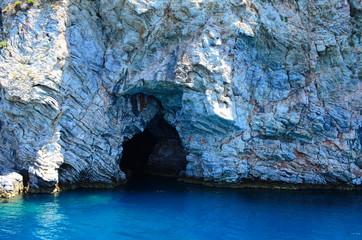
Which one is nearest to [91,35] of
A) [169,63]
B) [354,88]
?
[169,63]

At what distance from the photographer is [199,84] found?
25016mm

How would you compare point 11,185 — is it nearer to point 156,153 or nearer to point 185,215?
point 185,215

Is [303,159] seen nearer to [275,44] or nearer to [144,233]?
[275,44]

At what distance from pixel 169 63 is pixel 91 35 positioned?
6.73 m

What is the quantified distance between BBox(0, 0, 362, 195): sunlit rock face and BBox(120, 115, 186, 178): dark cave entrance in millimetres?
5133

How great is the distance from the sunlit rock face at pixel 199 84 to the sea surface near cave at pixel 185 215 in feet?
7.98

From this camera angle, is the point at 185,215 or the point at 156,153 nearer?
the point at 185,215

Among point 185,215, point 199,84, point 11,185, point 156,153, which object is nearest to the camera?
point 185,215

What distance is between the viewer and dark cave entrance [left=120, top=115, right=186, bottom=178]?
33.0 metres

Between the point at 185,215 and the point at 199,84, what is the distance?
10.0 metres

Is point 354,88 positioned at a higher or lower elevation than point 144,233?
higher

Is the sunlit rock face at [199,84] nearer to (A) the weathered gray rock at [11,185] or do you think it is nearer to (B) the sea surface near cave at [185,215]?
(A) the weathered gray rock at [11,185]

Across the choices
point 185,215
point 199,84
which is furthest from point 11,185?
point 199,84

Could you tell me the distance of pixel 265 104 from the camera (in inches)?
1054
